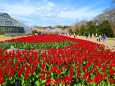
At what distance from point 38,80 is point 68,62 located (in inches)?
106

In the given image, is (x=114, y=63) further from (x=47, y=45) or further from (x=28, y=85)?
(x=47, y=45)

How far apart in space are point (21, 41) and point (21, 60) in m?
15.1

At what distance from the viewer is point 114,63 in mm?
9141

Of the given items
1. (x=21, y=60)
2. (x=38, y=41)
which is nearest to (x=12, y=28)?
(x=38, y=41)

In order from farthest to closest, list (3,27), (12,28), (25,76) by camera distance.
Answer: (12,28), (3,27), (25,76)

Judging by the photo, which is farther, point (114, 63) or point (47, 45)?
point (47, 45)

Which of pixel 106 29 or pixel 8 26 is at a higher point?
pixel 8 26

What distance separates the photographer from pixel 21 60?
34.7 ft

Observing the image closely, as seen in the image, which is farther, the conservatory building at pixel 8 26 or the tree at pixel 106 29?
the conservatory building at pixel 8 26

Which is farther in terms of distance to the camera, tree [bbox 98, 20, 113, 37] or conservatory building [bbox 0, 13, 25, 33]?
conservatory building [bbox 0, 13, 25, 33]

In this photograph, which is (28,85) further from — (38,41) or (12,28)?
(12,28)

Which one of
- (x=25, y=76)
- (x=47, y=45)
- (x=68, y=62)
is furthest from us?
(x=47, y=45)

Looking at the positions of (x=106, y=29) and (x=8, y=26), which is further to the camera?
(x=8, y=26)

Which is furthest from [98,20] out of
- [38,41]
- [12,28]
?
[38,41]
